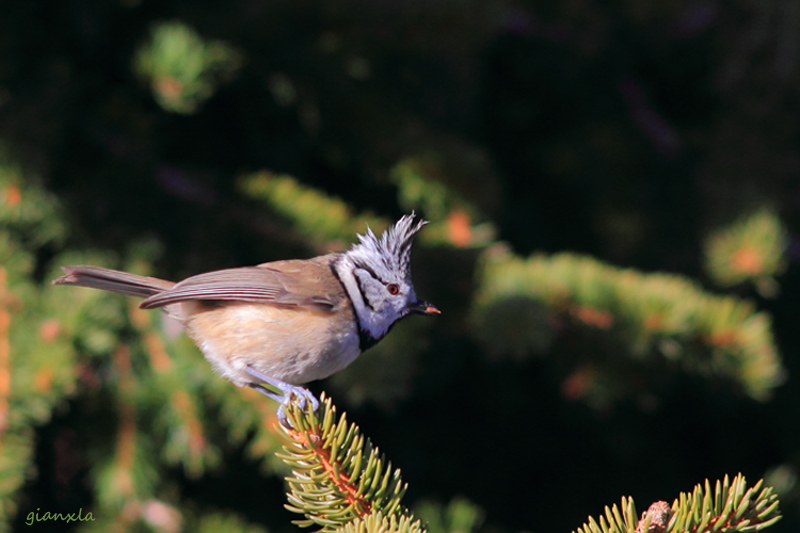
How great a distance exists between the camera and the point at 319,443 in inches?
59.1

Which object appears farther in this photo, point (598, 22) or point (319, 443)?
point (598, 22)

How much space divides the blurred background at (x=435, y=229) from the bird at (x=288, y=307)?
0.28 metres

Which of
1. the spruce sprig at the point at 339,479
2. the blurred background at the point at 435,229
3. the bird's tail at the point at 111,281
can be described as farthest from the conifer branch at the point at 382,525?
the bird's tail at the point at 111,281

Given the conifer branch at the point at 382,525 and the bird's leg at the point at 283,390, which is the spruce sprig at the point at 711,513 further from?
the bird's leg at the point at 283,390

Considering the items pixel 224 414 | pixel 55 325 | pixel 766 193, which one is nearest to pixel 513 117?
pixel 766 193

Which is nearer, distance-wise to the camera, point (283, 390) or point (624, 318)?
point (283, 390)

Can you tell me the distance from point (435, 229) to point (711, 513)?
69.9 inches

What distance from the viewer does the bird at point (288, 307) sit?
6.45 ft

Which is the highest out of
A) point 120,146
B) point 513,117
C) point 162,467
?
point 513,117

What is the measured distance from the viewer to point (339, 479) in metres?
1.50

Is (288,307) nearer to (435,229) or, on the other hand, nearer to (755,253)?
(435,229)

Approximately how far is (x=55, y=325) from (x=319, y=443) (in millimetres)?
1189

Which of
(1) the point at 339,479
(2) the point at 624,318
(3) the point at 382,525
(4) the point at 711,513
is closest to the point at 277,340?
(1) the point at 339,479

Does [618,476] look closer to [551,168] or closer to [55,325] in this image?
[551,168]
